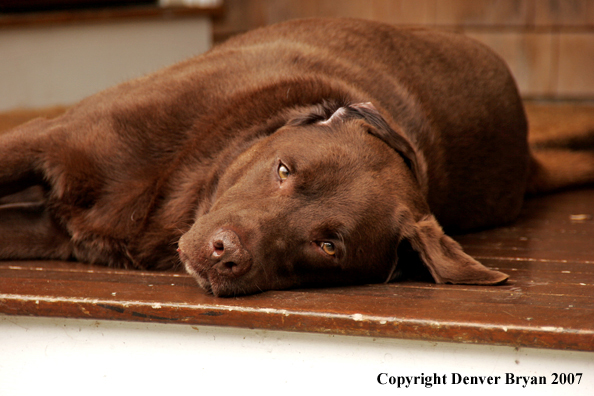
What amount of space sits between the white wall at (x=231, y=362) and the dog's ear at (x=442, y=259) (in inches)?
17.1

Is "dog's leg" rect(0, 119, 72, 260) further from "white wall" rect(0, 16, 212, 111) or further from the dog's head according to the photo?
"white wall" rect(0, 16, 212, 111)

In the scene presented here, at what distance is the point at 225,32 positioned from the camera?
20.6 ft

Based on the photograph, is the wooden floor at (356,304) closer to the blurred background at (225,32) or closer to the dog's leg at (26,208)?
the dog's leg at (26,208)

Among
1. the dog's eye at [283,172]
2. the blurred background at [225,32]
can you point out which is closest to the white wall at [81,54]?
the blurred background at [225,32]

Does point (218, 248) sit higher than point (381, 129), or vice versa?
point (381, 129)

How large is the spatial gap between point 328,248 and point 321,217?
0.33ft

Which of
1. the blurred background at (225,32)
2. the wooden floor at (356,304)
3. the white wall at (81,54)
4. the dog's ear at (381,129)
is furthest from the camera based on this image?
the blurred background at (225,32)

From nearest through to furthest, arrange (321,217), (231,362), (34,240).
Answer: (231,362) → (321,217) → (34,240)

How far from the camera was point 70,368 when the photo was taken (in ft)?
6.38

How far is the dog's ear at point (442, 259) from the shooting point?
215 centimetres

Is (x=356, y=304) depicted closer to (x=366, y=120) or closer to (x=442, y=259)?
(x=442, y=259)

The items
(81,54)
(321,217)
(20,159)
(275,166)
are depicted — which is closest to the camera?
(321,217)

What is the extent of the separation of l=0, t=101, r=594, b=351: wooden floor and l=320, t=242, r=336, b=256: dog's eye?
0.12 m

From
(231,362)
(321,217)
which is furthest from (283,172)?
(231,362)
